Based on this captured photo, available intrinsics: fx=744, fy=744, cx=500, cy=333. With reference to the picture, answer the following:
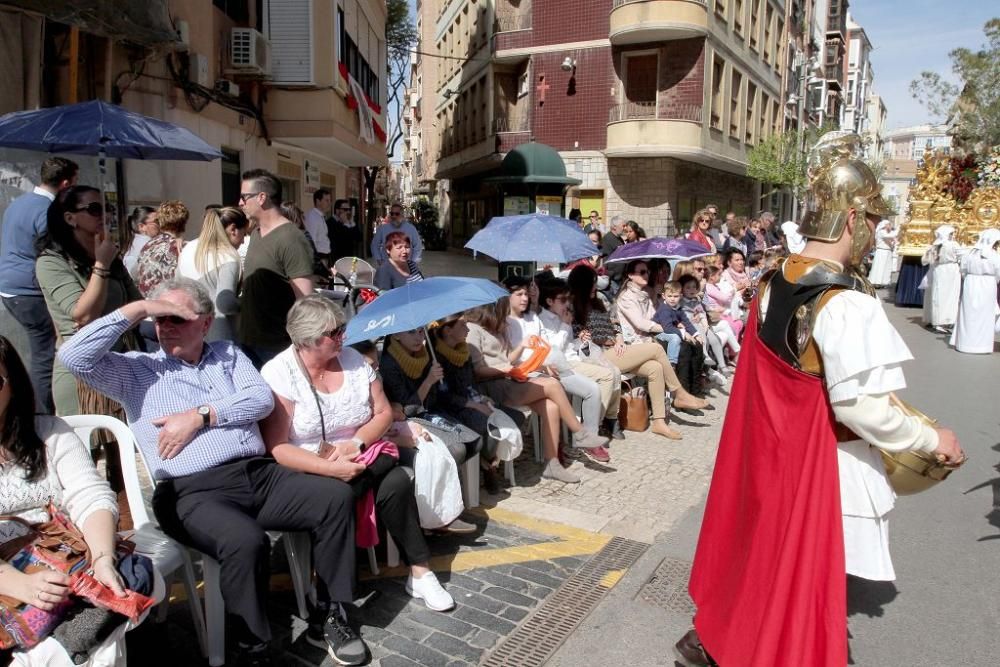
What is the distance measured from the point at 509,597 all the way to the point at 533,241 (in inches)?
167

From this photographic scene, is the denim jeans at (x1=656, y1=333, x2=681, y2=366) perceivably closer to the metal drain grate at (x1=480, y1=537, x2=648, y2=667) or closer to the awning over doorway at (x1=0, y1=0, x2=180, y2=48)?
the metal drain grate at (x1=480, y1=537, x2=648, y2=667)

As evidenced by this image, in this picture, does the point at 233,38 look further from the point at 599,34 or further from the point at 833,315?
the point at 599,34

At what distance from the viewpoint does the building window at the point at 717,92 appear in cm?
2514

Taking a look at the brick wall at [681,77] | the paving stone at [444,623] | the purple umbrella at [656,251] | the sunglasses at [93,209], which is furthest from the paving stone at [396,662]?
the brick wall at [681,77]

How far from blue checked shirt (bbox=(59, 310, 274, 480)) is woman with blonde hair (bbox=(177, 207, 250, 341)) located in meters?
1.88

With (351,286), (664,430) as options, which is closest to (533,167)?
(351,286)

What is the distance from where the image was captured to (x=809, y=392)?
250 centimetres

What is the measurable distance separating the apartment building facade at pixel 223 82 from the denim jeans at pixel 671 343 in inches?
233

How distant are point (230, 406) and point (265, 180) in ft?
7.27

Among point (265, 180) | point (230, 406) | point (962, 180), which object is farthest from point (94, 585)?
point (962, 180)

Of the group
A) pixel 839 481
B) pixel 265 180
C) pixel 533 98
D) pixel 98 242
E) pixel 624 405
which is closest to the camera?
pixel 839 481

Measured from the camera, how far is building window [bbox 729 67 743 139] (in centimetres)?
2708

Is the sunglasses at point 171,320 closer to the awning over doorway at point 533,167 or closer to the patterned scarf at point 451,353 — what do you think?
the patterned scarf at point 451,353

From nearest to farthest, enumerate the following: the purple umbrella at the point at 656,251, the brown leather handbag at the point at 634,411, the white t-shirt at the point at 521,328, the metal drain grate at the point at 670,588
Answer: the metal drain grate at the point at 670,588 < the white t-shirt at the point at 521,328 < the brown leather handbag at the point at 634,411 < the purple umbrella at the point at 656,251
